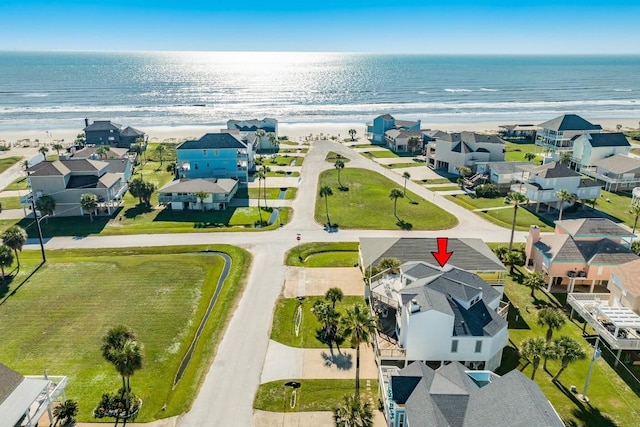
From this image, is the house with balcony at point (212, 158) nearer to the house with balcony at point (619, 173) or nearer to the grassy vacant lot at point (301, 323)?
the grassy vacant lot at point (301, 323)

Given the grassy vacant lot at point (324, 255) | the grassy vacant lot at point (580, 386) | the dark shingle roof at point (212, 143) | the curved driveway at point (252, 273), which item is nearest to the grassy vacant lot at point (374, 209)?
the curved driveway at point (252, 273)

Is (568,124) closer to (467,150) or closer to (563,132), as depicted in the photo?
(563,132)

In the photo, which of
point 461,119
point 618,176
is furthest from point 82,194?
point 461,119

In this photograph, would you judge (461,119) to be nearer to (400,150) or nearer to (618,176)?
(400,150)

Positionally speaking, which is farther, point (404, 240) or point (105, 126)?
point (105, 126)

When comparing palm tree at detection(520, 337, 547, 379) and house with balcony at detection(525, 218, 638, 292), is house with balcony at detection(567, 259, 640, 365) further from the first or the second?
palm tree at detection(520, 337, 547, 379)
